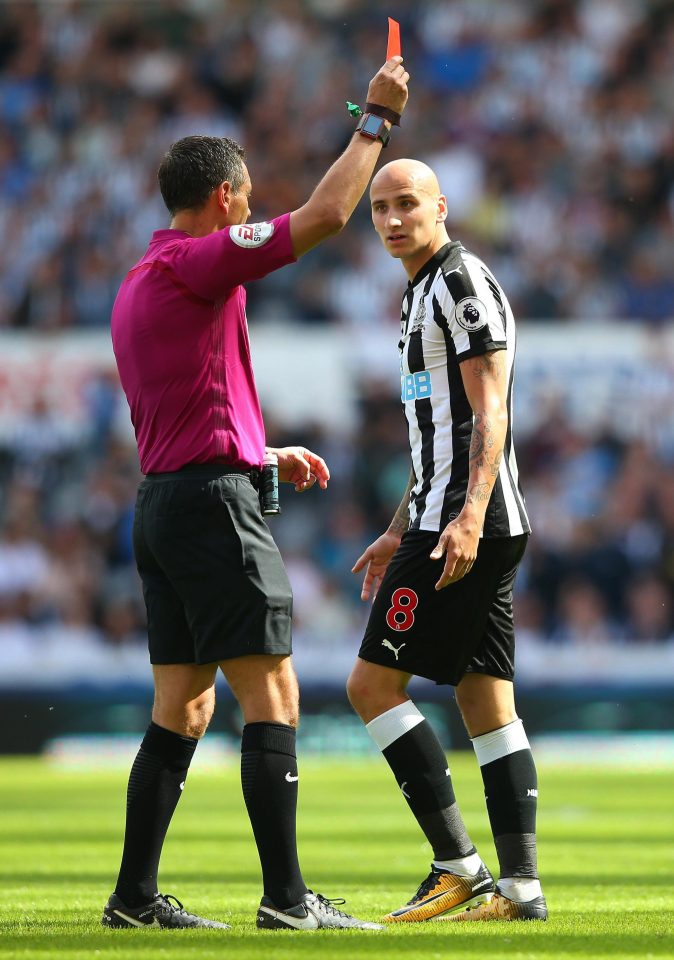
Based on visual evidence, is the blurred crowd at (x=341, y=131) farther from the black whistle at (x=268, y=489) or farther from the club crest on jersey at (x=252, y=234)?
the club crest on jersey at (x=252, y=234)

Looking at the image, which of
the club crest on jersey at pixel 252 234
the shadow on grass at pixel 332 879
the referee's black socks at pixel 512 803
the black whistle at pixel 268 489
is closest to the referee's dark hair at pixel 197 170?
the club crest on jersey at pixel 252 234

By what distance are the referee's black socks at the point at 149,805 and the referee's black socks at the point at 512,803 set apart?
0.95m

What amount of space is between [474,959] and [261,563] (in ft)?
4.30

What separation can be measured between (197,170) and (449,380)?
3.36 feet

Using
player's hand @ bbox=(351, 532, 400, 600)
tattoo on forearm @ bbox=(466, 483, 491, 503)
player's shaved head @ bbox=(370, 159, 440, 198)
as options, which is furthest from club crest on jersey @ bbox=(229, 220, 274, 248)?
player's hand @ bbox=(351, 532, 400, 600)

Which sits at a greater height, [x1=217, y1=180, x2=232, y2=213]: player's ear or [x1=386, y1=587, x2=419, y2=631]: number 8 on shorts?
[x1=217, y1=180, x2=232, y2=213]: player's ear

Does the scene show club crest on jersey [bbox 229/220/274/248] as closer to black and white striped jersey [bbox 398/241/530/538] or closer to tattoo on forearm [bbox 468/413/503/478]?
black and white striped jersey [bbox 398/241/530/538]

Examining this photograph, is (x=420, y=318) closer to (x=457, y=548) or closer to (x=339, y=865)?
(x=457, y=548)

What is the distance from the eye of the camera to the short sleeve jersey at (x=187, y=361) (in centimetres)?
484

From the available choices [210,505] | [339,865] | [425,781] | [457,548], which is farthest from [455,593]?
[339,865]

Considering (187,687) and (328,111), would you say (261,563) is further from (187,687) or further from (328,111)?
(328,111)

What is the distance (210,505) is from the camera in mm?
4777

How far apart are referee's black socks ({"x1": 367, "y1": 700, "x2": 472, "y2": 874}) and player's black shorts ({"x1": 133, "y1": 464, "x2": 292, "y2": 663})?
0.54 meters

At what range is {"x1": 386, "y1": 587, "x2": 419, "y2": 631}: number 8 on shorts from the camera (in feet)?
16.3
